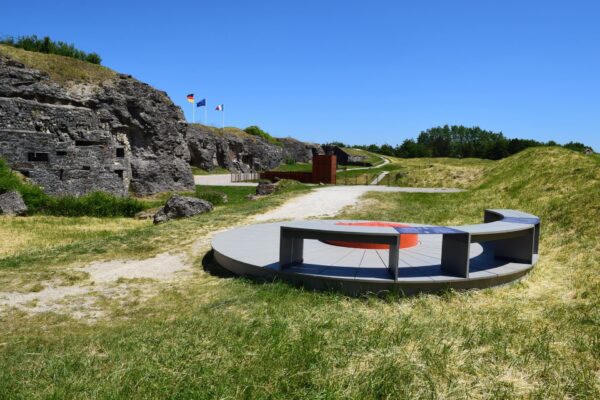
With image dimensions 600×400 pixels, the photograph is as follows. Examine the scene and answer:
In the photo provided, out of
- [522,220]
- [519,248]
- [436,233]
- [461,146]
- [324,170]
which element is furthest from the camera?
[461,146]

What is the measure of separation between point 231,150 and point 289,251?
4277 centimetres

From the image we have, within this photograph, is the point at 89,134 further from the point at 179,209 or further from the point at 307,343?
the point at 307,343

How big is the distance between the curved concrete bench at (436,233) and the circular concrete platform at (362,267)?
0.16 meters

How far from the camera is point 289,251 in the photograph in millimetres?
6438

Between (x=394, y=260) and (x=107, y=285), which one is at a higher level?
(x=394, y=260)

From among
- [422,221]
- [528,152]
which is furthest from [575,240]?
[528,152]

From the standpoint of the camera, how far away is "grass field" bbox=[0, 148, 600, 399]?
3.31 metres

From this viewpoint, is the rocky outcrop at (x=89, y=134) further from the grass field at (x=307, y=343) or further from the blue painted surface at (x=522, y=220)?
the blue painted surface at (x=522, y=220)

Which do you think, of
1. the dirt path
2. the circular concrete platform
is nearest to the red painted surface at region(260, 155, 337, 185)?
the dirt path

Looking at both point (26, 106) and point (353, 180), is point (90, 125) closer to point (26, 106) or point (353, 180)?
point (26, 106)

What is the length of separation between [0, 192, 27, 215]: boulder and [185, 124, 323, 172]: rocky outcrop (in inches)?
992

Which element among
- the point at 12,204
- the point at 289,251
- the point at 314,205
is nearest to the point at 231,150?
the point at 314,205

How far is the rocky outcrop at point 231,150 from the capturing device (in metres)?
42.7

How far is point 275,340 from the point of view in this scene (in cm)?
405
